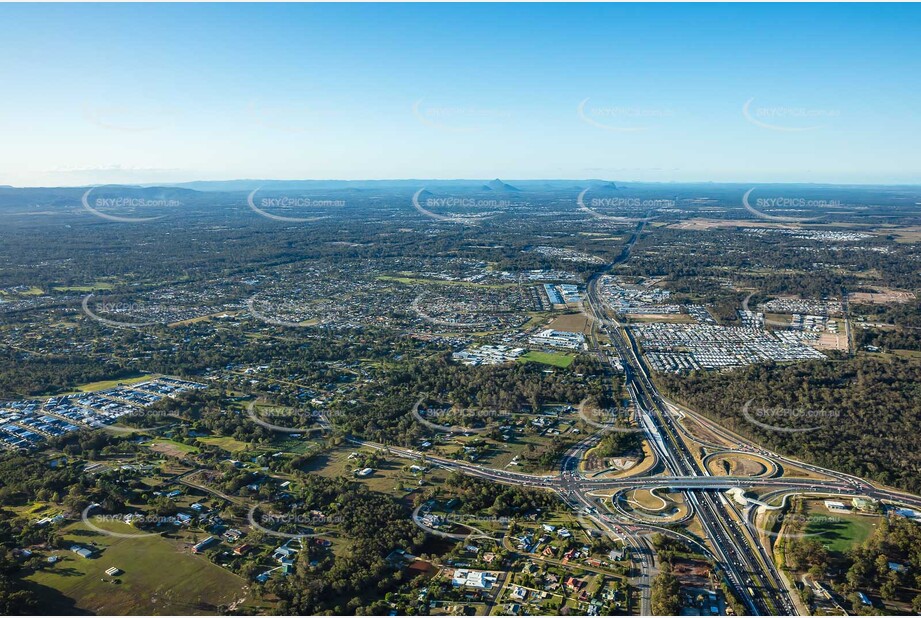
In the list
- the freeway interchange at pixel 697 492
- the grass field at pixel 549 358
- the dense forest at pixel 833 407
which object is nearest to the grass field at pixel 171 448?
the freeway interchange at pixel 697 492

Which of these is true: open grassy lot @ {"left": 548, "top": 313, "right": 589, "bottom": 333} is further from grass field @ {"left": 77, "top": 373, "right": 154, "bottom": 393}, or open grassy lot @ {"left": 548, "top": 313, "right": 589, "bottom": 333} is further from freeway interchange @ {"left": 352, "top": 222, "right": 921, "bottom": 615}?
grass field @ {"left": 77, "top": 373, "right": 154, "bottom": 393}

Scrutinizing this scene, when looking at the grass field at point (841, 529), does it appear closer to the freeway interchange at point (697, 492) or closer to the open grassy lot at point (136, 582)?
the freeway interchange at point (697, 492)

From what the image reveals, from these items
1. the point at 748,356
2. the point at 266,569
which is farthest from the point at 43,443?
the point at 748,356

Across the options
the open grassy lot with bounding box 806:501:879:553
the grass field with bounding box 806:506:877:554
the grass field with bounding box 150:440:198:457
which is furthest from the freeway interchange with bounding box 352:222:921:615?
the grass field with bounding box 150:440:198:457

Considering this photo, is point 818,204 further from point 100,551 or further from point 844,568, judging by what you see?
point 100,551

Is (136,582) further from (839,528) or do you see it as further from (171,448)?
(839,528)

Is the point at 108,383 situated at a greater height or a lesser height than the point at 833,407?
lesser

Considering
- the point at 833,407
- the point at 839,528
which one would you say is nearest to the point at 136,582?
the point at 839,528
